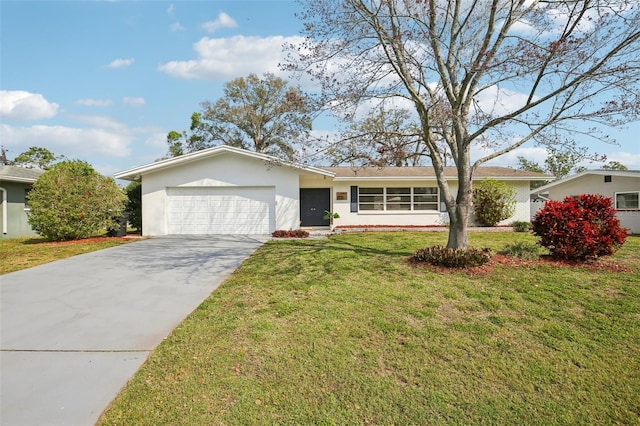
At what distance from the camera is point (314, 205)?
56.1 feet

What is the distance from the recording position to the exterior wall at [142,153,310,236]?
1412 centimetres

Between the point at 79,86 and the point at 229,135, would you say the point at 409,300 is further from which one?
the point at 229,135

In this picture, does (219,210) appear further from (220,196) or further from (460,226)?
(460,226)

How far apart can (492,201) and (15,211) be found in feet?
73.8

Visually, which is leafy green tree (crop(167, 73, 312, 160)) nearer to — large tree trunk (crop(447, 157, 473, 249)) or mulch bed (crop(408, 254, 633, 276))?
large tree trunk (crop(447, 157, 473, 249))

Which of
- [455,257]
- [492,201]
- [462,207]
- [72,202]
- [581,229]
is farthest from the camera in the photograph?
[492,201]

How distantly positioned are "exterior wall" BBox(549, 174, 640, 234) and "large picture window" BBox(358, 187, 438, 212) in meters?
6.18

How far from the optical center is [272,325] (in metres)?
4.18

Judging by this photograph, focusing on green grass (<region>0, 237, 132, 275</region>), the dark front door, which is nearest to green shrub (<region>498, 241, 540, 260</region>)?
the dark front door

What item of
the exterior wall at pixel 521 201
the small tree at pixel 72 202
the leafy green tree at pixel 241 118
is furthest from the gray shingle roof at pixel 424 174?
the leafy green tree at pixel 241 118

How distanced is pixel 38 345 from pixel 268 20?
7.89 metres

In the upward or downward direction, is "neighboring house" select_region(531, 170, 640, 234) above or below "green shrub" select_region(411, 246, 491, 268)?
above

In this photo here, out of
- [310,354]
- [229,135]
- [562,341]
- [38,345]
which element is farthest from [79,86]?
[229,135]

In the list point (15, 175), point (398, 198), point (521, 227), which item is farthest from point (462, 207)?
point (15, 175)
